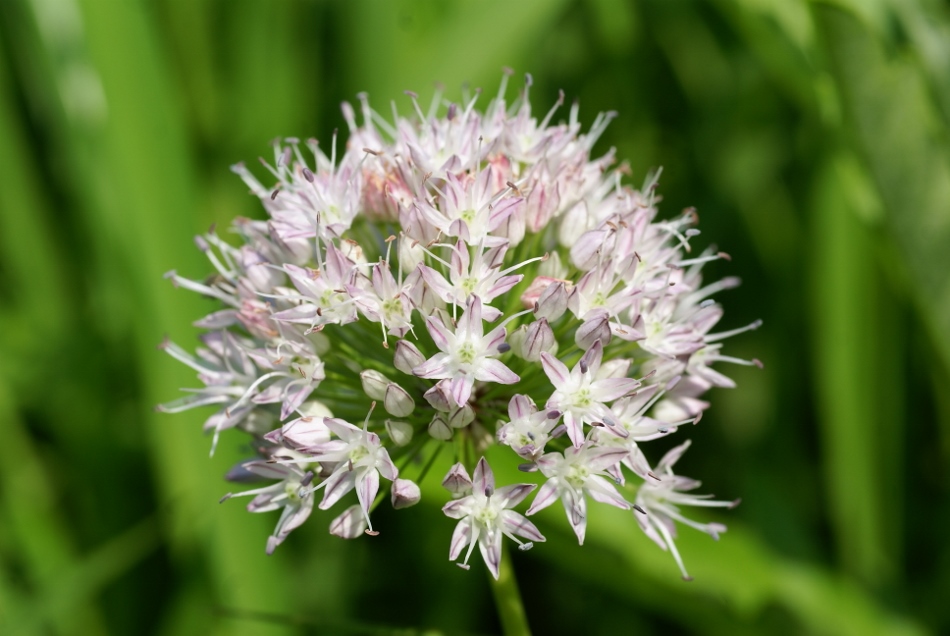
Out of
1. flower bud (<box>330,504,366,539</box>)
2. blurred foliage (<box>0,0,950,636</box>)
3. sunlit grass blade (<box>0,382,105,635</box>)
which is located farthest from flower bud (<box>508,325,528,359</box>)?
sunlit grass blade (<box>0,382,105,635</box>)

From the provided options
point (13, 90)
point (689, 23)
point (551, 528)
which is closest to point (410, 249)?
point (551, 528)

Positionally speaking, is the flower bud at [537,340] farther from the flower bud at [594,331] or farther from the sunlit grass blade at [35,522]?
the sunlit grass blade at [35,522]

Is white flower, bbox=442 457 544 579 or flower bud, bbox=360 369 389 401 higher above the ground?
flower bud, bbox=360 369 389 401

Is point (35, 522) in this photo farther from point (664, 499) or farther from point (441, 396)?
point (664, 499)

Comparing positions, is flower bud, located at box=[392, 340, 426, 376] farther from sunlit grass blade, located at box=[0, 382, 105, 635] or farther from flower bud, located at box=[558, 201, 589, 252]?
sunlit grass blade, located at box=[0, 382, 105, 635]

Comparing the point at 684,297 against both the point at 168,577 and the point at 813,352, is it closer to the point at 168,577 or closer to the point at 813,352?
the point at 813,352

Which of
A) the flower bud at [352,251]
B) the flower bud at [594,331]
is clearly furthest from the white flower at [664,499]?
the flower bud at [352,251]
